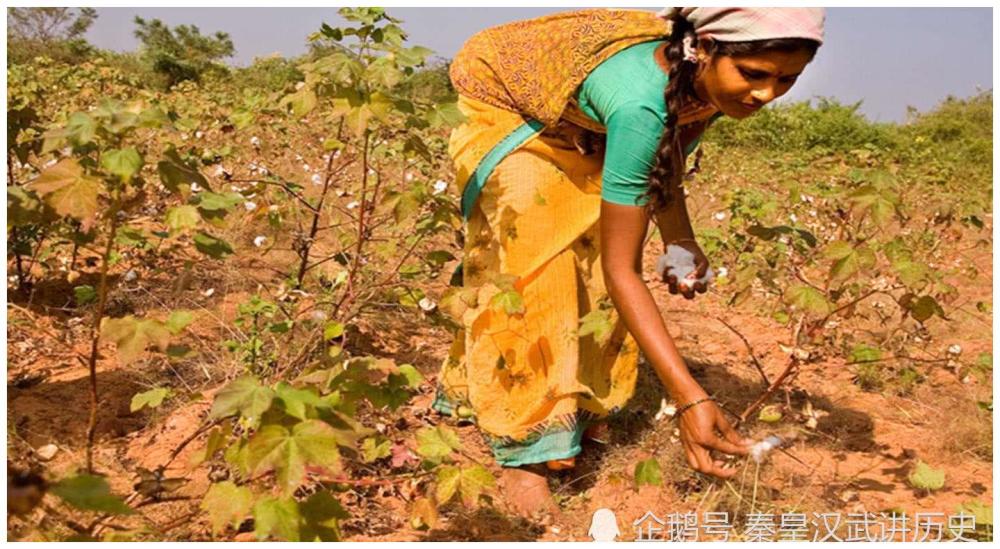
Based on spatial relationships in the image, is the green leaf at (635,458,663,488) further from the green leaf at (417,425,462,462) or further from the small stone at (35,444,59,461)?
the small stone at (35,444,59,461)

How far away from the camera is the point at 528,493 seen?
219 cm

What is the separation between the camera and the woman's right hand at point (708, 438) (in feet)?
5.40

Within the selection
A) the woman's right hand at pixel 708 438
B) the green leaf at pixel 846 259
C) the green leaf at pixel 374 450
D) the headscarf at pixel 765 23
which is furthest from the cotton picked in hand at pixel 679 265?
the green leaf at pixel 374 450

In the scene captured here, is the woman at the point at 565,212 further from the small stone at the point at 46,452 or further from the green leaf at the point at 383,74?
the small stone at the point at 46,452

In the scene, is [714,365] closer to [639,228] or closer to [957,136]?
[639,228]

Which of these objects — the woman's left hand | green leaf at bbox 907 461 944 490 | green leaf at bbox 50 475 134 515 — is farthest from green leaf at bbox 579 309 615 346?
green leaf at bbox 50 475 134 515

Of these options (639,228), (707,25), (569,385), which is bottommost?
(569,385)

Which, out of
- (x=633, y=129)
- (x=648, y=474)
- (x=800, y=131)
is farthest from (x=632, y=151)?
(x=800, y=131)

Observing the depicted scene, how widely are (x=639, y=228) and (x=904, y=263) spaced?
0.75 metres

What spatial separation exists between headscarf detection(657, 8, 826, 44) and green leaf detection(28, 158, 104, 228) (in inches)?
42.1

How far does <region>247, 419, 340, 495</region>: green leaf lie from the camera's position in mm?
1329

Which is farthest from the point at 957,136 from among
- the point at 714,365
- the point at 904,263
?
the point at 904,263

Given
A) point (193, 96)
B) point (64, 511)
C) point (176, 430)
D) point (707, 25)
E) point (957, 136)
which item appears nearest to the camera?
point (707, 25)

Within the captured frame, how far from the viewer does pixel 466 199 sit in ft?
7.27
